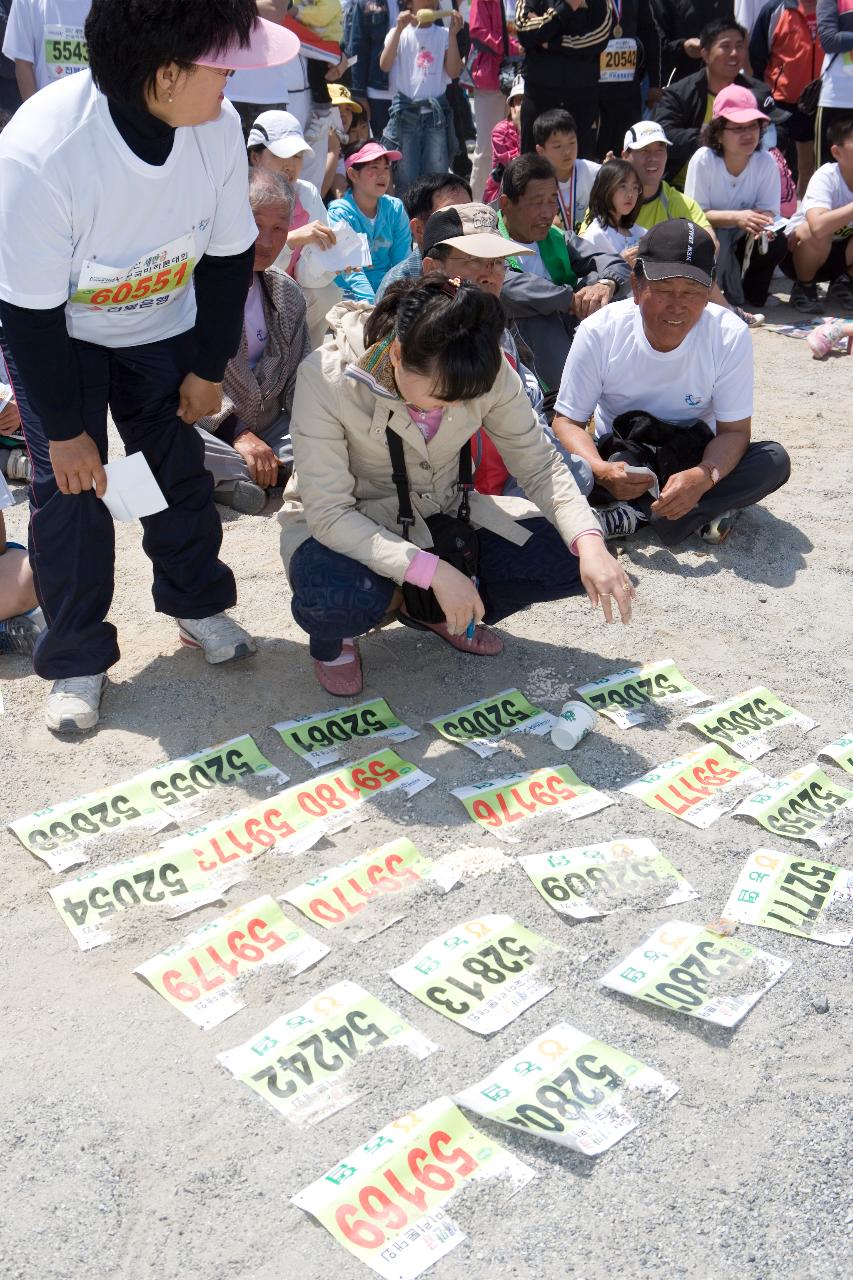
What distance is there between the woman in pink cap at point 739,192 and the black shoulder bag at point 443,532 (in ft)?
15.1

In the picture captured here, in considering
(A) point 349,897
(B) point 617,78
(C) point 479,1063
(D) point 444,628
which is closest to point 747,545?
(D) point 444,628

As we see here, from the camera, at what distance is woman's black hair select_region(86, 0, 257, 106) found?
8.75ft

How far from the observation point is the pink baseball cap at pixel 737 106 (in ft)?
25.0

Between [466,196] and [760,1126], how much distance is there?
4.77m

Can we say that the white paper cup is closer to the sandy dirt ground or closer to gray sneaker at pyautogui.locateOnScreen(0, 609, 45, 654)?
the sandy dirt ground

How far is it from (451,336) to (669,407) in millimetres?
1932

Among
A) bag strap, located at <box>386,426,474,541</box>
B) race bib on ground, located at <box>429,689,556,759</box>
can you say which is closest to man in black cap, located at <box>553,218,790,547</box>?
bag strap, located at <box>386,426,474,541</box>

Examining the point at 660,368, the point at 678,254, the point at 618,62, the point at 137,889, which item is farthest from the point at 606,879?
the point at 618,62

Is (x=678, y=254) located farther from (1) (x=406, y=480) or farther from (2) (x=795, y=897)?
(2) (x=795, y=897)

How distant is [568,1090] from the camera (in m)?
2.34

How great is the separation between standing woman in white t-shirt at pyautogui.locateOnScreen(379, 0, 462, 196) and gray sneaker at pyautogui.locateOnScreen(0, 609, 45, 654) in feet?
Result: 18.9

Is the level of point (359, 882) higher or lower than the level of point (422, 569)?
lower

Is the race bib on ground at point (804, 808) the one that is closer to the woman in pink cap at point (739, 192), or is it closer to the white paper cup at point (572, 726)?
the white paper cup at point (572, 726)

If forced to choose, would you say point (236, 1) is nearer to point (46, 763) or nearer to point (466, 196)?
point (46, 763)
